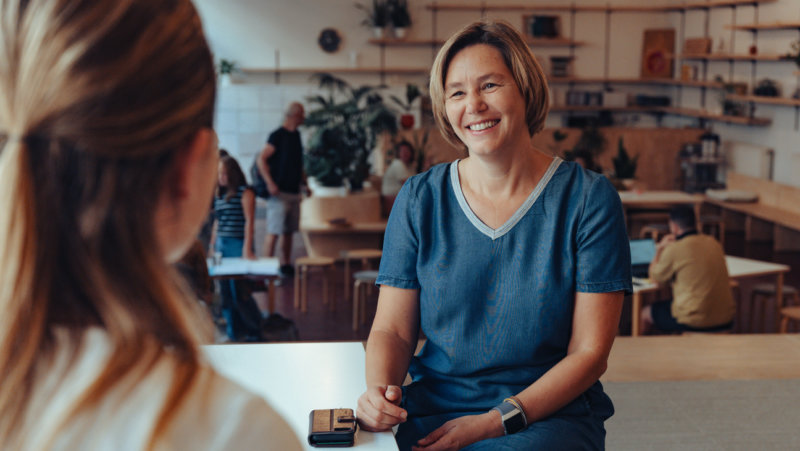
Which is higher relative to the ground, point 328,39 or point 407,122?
point 328,39

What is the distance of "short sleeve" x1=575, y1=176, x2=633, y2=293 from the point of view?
1771 mm

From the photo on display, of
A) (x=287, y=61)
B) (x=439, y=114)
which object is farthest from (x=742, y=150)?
(x=439, y=114)

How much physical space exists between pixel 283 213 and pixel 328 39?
5.73 meters

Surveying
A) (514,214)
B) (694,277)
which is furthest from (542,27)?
(514,214)

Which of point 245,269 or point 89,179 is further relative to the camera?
point 245,269

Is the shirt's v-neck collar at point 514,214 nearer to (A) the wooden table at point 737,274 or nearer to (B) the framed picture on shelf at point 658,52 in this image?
(A) the wooden table at point 737,274

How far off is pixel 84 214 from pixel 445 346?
50.4 inches

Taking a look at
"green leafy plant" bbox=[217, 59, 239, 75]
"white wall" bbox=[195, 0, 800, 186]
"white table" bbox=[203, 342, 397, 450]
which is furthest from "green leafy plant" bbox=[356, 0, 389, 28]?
"white table" bbox=[203, 342, 397, 450]

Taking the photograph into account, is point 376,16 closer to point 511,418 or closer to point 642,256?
point 642,256

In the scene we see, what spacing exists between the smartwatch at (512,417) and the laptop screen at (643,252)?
3985 mm

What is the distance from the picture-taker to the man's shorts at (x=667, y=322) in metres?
5.16

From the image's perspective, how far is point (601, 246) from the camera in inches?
70.2

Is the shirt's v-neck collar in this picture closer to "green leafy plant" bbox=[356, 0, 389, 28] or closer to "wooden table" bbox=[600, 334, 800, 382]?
"wooden table" bbox=[600, 334, 800, 382]

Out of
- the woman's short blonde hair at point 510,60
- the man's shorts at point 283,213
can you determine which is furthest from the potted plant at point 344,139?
the woman's short blonde hair at point 510,60
